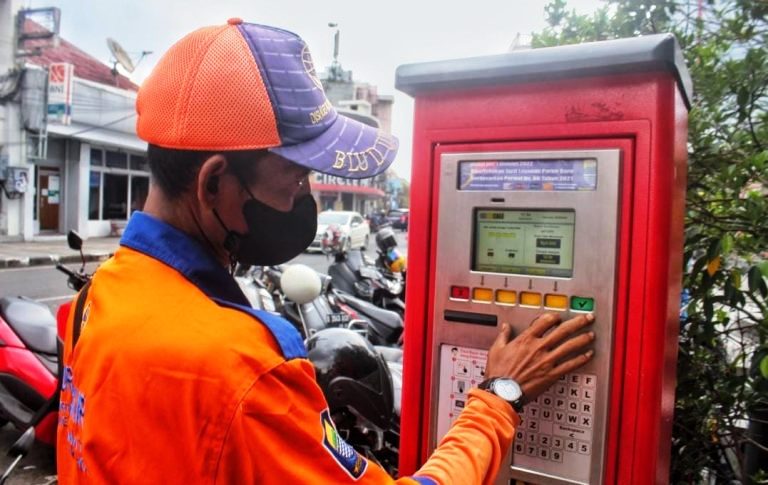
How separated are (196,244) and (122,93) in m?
16.2

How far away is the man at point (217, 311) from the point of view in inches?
32.9

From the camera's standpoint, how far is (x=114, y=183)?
53.1 feet

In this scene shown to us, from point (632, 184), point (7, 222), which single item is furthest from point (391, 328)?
point (7, 222)

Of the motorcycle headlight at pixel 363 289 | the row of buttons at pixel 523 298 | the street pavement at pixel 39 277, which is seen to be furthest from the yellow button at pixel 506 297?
the motorcycle headlight at pixel 363 289

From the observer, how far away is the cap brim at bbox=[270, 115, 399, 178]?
3.33 ft

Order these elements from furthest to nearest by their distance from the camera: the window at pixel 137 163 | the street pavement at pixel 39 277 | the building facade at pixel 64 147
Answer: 1. the window at pixel 137 163
2. the building facade at pixel 64 147
3. the street pavement at pixel 39 277

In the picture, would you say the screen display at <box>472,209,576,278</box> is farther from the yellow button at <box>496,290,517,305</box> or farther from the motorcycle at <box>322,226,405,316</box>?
the motorcycle at <box>322,226,405,316</box>

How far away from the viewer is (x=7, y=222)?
1302 centimetres

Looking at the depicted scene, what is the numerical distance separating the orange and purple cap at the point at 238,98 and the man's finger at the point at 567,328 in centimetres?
57

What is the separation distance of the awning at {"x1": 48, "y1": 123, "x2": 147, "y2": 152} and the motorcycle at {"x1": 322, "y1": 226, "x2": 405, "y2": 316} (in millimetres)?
10138

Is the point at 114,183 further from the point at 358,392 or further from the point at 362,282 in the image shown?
the point at 358,392

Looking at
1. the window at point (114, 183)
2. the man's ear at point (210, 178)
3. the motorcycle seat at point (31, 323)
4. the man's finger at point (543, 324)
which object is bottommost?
the motorcycle seat at point (31, 323)

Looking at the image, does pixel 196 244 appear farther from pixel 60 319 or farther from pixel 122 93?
pixel 122 93

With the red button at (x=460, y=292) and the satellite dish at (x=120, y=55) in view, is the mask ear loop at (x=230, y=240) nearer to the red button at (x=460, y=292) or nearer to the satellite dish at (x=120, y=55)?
the red button at (x=460, y=292)
